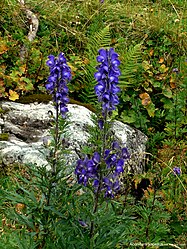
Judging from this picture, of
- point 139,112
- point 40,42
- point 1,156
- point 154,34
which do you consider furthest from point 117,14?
point 1,156

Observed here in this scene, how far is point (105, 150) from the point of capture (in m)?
2.25

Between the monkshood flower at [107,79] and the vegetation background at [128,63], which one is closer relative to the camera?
the monkshood flower at [107,79]

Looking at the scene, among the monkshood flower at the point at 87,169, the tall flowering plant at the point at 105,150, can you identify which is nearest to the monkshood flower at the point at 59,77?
the tall flowering plant at the point at 105,150

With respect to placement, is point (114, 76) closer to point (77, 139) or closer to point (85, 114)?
point (77, 139)

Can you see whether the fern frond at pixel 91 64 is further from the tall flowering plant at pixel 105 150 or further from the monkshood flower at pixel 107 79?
the monkshood flower at pixel 107 79

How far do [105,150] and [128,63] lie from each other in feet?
11.8

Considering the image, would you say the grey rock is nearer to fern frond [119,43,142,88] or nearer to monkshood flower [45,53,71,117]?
fern frond [119,43,142,88]

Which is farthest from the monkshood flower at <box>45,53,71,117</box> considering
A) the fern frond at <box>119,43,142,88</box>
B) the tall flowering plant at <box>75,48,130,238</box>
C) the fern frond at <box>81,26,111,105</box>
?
the fern frond at <box>119,43,142,88</box>

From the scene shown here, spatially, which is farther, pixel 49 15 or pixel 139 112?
pixel 49 15

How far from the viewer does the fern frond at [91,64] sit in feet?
Result: 17.7

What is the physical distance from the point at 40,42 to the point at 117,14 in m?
1.52

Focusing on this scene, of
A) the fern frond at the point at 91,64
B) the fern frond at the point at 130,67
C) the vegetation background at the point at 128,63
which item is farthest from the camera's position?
the fern frond at the point at 130,67

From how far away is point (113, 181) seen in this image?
94.5 inches

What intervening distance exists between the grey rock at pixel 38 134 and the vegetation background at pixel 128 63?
14 cm
